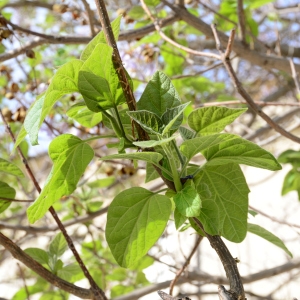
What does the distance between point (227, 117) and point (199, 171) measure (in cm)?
6

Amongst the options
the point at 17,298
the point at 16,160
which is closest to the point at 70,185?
the point at 17,298

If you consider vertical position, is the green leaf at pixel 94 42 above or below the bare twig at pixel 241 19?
below

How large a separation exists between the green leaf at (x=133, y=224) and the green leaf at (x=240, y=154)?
6 cm

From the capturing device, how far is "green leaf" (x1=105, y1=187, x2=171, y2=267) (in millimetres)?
412

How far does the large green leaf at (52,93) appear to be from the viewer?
362 mm

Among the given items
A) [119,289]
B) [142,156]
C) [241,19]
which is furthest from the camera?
[119,289]

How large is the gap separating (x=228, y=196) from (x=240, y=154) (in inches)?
2.2

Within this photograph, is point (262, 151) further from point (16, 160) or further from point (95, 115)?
point (16, 160)

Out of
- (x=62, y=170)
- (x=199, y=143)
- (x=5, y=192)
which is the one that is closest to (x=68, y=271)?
(x=5, y=192)

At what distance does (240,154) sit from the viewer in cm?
39

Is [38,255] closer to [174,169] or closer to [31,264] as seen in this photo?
[31,264]

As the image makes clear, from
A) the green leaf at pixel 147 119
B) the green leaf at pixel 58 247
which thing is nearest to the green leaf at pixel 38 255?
the green leaf at pixel 58 247

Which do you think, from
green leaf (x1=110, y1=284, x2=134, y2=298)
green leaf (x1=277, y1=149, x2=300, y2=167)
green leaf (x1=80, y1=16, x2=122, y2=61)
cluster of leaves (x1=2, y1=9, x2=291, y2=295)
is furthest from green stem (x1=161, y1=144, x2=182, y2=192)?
green leaf (x1=110, y1=284, x2=134, y2=298)

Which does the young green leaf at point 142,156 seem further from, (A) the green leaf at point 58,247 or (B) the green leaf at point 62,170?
(A) the green leaf at point 58,247
